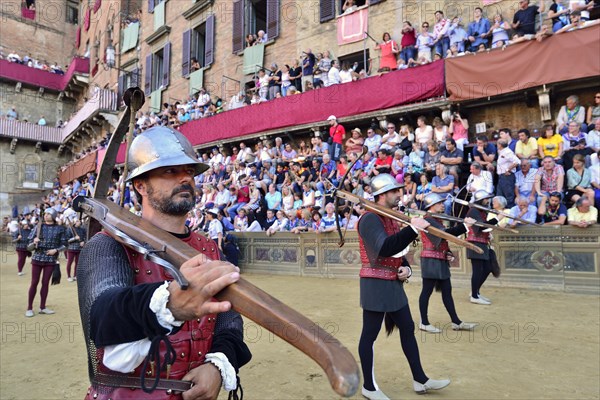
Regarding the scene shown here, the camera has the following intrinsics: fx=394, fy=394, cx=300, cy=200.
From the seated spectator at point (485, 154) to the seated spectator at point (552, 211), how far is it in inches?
63.0

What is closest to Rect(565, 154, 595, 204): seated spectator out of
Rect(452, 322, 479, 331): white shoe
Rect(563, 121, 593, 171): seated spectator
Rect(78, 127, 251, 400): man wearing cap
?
Rect(563, 121, 593, 171): seated spectator

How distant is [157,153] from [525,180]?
9139 millimetres

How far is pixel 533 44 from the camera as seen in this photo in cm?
984

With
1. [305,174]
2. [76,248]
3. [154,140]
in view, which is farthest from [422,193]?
[76,248]

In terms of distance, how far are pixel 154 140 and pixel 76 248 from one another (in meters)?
11.5

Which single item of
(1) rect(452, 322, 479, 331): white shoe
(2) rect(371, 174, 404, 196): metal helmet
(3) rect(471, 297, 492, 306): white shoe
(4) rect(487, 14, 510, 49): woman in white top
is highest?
(4) rect(487, 14, 510, 49): woman in white top

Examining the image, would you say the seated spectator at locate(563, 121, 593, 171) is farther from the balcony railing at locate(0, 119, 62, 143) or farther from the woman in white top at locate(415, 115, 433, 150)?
the balcony railing at locate(0, 119, 62, 143)

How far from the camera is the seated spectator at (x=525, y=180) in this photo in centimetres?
871

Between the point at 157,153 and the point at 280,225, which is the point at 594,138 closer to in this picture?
the point at 280,225

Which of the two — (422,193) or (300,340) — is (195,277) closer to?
(300,340)

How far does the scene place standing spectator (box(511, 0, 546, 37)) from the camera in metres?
10.6

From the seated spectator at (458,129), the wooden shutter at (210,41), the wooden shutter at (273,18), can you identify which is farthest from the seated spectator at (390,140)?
the wooden shutter at (210,41)

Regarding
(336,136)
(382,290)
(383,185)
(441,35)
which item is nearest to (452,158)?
(336,136)

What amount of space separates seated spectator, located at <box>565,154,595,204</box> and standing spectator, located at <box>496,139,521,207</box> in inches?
41.5
